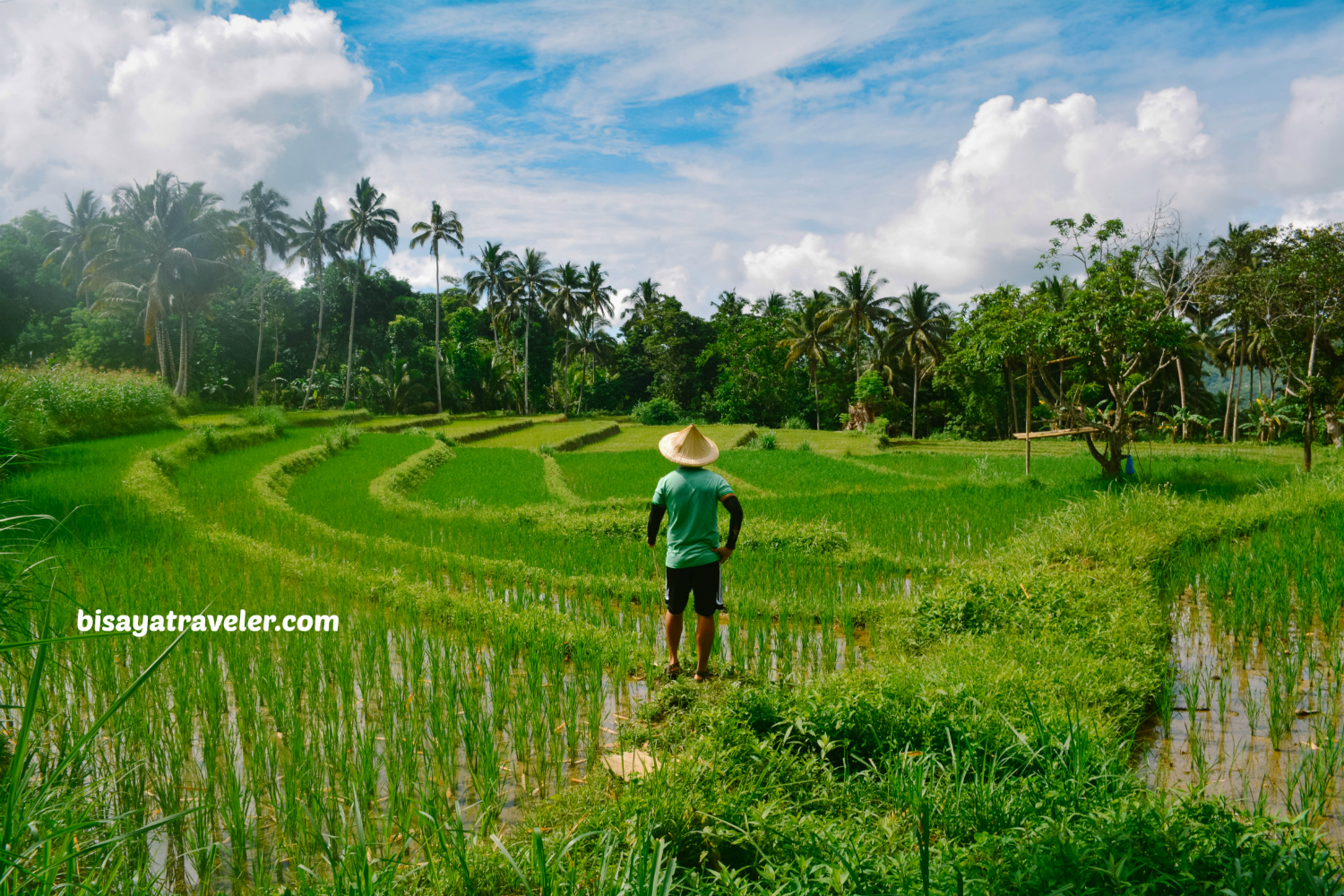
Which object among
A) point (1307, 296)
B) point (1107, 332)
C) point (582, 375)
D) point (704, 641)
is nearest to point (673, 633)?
point (704, 641)

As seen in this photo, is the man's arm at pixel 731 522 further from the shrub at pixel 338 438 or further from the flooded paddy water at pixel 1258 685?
the shrub at pixel 338 438

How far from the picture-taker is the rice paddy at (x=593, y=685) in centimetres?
251

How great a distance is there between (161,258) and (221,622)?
26472 mm

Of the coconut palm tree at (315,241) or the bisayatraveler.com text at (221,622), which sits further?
the coconut palm tree at (315,241)

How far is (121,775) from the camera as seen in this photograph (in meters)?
2.67

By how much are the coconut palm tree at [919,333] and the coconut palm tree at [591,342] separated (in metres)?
14.8

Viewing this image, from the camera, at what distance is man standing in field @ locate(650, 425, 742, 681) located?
159 inches

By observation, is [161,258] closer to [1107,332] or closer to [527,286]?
[527,286]

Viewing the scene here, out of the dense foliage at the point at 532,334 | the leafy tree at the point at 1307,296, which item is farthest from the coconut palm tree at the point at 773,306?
the leafy tree at the point at 1307,296

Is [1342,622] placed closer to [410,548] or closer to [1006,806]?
[1006,806]

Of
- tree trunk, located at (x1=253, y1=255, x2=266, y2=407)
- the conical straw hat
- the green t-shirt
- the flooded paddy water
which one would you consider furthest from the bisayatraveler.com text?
tree trunk, located at (x1=253, y1=255, x2=266, y2=407)


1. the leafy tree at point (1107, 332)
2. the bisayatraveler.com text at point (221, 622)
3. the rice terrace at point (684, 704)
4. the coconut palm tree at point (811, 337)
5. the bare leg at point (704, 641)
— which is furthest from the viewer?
the coconut palm tree at point (811, 337)

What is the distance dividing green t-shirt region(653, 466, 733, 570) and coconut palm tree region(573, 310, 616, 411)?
109 feet

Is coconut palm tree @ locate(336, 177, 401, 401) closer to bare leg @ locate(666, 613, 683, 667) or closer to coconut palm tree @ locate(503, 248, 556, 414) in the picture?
coconut palm tree @ locate(503, 248, 556, 414)
